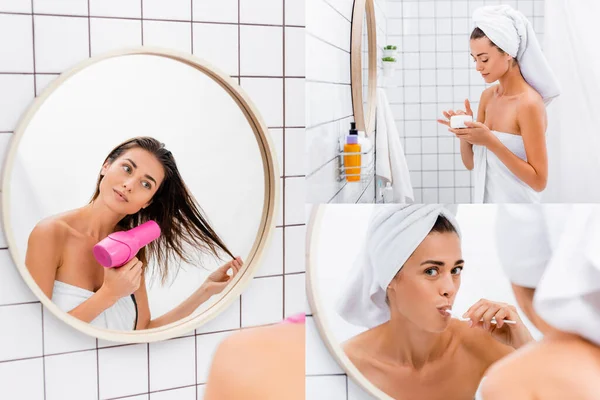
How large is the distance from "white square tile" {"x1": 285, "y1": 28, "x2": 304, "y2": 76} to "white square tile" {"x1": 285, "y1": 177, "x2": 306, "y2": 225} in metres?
0.24

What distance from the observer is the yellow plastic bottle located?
4.49ft

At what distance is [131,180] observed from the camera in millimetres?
1241

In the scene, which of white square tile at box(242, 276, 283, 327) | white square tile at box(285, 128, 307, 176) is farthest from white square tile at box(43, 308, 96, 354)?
white square tile at box(285, 128, 307, 176)

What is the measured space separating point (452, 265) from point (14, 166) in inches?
36.7

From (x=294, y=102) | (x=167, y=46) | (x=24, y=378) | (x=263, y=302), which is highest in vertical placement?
(x=167, y=46)

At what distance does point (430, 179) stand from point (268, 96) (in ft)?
1.32

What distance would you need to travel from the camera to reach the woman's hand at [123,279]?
1220 millimetres

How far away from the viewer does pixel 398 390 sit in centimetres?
139

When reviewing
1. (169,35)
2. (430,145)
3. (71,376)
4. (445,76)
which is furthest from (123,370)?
(445,76)

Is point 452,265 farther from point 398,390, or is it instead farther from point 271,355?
point 271,355

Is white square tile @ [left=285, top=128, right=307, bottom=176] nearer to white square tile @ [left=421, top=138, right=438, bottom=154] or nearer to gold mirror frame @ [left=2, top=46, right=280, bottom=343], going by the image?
gold mirror frame @ [left=2, top=46, right=280, bottom=343]

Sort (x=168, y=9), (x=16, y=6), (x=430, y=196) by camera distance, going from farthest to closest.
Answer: (x=430, y=196)
(x=168, y=9)
(x=16, y=6)

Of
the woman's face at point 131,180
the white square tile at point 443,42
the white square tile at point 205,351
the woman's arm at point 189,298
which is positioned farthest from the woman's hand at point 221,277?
the white square tile at point 443,42

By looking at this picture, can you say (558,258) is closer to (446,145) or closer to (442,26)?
(446,145)
